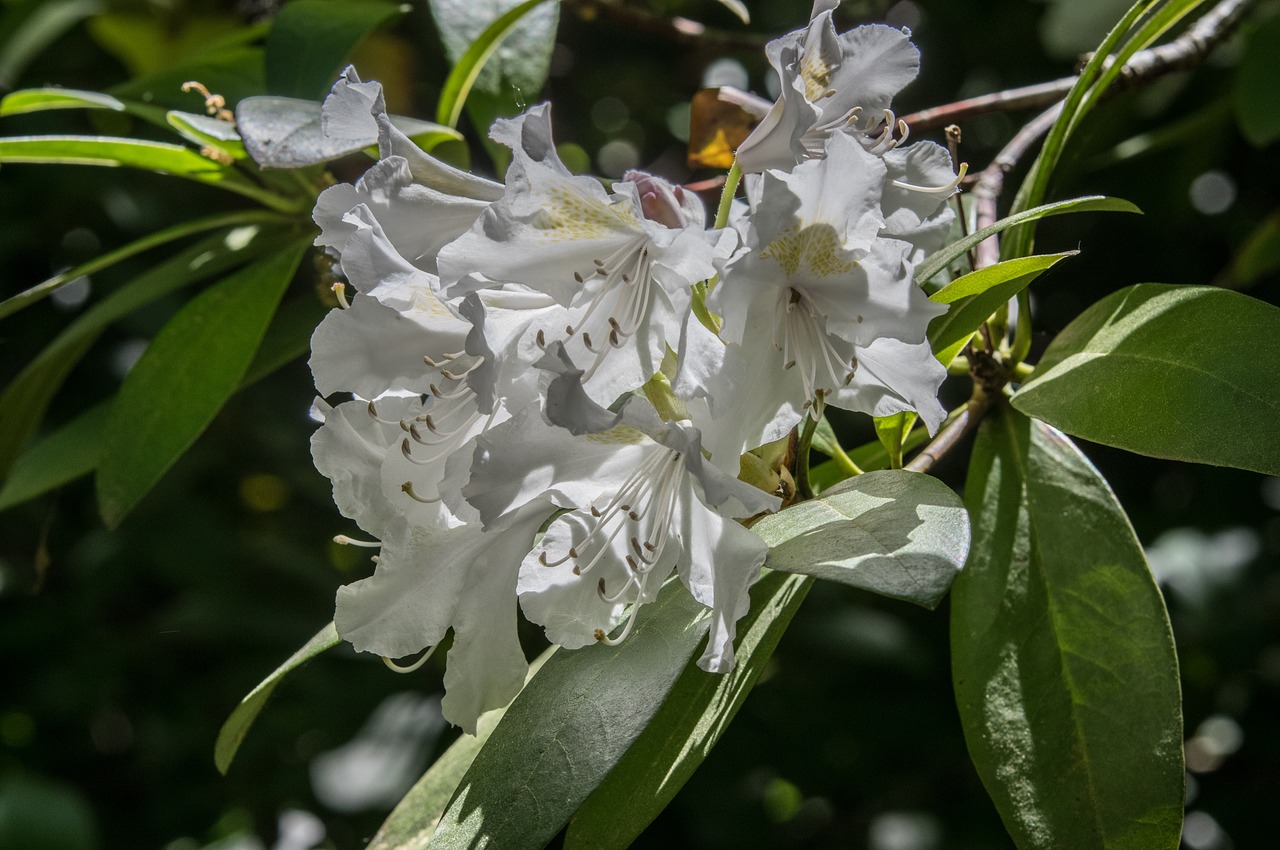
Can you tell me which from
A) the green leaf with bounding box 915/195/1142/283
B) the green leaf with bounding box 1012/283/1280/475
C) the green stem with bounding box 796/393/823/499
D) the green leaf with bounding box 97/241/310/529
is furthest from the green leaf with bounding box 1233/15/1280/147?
the green leaf with bounding box 97/241/310/529

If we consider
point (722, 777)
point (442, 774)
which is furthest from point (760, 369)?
point (722, 777)

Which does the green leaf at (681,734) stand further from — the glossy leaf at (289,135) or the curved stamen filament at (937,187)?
the glossy leaf at (289,135)

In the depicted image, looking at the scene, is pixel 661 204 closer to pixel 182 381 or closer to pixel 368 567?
pixel 182 381

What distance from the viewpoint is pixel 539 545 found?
733 millimetres

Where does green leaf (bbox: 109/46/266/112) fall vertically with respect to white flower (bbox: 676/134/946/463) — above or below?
below

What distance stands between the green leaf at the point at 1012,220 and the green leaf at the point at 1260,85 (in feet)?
2.20

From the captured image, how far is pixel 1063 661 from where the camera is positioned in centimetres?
79

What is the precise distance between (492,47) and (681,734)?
2.19 ft

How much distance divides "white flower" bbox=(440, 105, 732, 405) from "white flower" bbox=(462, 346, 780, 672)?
56 millimetres

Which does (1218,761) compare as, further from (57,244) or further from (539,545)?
(57,244)

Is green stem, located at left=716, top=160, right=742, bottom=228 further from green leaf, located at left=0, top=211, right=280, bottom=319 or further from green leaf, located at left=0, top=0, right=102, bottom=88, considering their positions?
green leaf, located at left=0, top=0, right=102, bottom=88

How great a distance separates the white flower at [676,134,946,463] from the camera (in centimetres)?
62

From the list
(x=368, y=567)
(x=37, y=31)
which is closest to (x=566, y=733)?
(x=368, y=567)

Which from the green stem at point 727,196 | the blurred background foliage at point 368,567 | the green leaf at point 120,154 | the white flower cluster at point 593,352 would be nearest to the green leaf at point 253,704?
the white flower cluster at point 593,352
